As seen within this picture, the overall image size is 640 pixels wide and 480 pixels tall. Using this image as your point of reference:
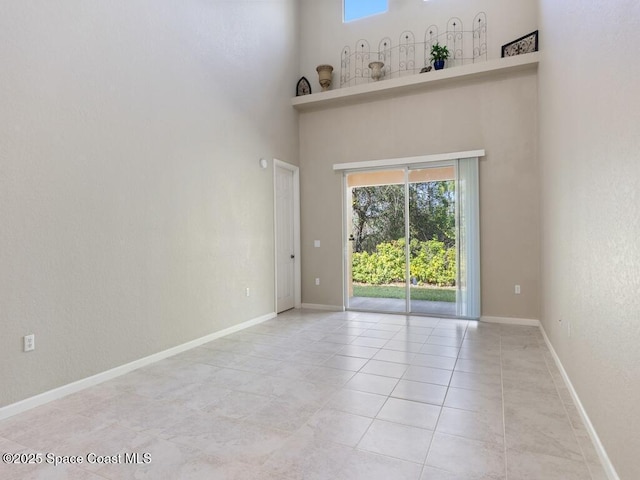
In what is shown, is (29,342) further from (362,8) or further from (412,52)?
(362,8)

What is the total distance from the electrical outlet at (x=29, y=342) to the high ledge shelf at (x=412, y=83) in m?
4.75

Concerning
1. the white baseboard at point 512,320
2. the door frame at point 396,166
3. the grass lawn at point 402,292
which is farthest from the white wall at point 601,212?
the grass lawn at point 402,292

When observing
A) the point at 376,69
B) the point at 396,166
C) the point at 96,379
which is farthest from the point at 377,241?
the point at 96,379

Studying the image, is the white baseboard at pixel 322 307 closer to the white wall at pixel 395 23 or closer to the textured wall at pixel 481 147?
the textured wall at pixel 481 147

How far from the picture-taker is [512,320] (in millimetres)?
4926

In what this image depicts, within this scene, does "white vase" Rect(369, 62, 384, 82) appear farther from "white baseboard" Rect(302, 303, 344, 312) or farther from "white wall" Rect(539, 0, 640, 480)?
"white baseboard" Rect(302, 303, 344, 312)

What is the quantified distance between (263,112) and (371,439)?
4.48 m

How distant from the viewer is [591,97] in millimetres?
2156

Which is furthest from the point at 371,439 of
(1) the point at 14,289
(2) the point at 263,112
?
(2) the point at 263,112

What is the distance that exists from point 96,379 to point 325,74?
201 inches

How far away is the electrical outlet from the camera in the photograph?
103 inches

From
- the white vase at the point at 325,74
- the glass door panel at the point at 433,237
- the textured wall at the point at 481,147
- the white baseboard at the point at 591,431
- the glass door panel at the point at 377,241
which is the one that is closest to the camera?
the white baseboard at the point at 591,431

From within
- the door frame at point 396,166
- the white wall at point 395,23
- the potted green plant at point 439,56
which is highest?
the white wall at point 395,23

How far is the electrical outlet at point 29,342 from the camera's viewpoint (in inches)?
103
